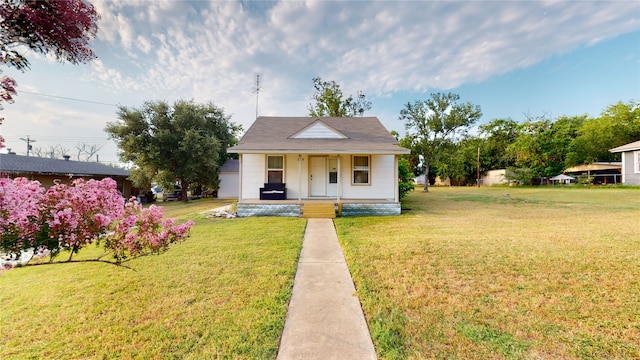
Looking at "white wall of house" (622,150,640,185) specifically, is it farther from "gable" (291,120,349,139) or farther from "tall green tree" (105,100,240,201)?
"tall green tree" (105,100,240,201)

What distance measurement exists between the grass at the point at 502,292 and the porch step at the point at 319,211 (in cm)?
294

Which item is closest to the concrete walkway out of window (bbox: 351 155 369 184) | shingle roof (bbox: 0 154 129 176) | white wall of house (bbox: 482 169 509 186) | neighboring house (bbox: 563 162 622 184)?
window (bbox: 351 155 369 184)

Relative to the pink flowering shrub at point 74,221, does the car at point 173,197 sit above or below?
below

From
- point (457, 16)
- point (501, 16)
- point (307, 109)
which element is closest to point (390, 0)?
point (457, 16)

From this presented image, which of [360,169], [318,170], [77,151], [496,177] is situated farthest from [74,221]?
[77,151]

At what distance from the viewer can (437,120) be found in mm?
22109

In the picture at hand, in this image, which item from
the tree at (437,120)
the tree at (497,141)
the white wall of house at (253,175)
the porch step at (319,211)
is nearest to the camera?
the porch step at (319,211)

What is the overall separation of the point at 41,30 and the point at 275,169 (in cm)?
910

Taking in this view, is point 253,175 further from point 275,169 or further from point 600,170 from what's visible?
point 600,170

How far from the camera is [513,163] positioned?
32.8 m

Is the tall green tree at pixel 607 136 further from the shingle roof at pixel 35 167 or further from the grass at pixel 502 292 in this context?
the shingle roof at pixel 35 167

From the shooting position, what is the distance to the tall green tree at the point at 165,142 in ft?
56.0

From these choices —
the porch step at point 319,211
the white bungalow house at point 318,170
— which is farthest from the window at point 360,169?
the porch step at point 319,211

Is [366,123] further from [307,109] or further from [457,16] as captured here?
[307,109]
